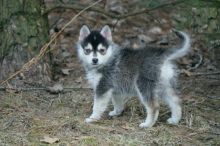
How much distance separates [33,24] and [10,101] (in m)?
1.28

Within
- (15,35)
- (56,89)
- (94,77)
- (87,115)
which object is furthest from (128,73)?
(15,35)

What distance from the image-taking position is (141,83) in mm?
6699

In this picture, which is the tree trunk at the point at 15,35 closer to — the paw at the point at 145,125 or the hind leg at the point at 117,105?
the hind leg at the point at 117,105

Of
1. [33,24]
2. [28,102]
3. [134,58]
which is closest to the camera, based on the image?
[134,58]

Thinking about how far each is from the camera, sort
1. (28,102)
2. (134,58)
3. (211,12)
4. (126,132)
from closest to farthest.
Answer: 1. (126,132)
2. (134,58)
3. (28,102)
4. (211,12)

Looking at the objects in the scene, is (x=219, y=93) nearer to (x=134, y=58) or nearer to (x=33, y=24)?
(x=134, y=58)

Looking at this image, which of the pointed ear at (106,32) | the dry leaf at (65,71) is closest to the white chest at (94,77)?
the pointed ear at (106,32)

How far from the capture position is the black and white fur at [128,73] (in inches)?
262

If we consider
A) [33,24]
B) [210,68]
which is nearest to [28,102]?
[33,24]

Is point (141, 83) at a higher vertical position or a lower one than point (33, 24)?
lower

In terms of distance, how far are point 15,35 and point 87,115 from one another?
169cm

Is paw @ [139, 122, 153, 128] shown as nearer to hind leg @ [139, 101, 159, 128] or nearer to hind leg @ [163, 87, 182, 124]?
hind leg @ [139, 101, 159, 128]

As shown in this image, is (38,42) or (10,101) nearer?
(10,101)

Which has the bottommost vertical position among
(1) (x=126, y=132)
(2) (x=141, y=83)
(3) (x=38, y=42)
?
(1) (x=126, y=132)
